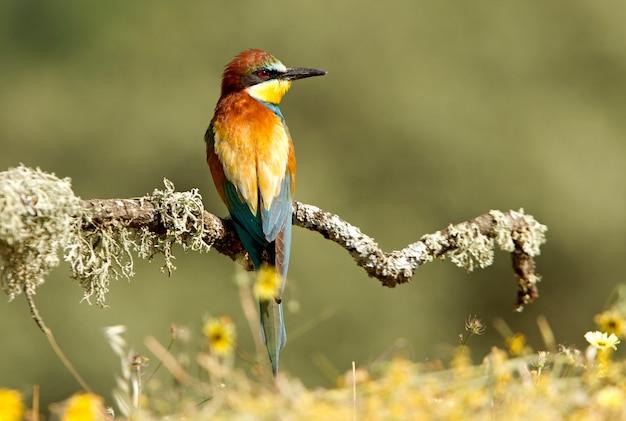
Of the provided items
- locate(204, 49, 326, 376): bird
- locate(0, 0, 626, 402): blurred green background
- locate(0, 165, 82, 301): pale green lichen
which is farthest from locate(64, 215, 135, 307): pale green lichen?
locate(0, 0, 626, 402): blurred green background

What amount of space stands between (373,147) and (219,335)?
40.2 feet

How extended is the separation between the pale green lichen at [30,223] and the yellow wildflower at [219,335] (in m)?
0.74

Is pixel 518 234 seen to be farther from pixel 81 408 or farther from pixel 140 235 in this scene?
pixel 81 408

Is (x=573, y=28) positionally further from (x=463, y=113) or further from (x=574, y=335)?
(x=574, y=335)

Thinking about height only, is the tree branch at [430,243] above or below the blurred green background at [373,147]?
below

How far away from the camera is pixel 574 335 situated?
13.8 meters

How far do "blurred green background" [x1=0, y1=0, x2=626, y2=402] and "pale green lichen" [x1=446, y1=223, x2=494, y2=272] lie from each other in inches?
335

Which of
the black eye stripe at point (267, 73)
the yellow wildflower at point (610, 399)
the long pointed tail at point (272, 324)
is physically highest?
the black eye stripe at point (267, 73)

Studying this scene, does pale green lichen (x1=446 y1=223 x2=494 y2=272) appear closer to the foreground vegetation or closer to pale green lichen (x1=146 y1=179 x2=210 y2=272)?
Answer: pale green lichen (x1=146 y1=179 x2=210 y2=272)

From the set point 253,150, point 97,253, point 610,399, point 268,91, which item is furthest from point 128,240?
point 268,91

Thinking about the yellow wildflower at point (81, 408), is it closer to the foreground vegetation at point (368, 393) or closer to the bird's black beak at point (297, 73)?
the foreground vegetation at point (368, 393)

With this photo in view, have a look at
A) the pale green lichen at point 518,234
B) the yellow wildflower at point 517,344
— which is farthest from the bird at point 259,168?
the yellow wildflower at point 517,344

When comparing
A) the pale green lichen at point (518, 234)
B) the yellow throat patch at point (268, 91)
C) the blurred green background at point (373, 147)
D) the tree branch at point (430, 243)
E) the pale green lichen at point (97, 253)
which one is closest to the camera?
the pale green lichen at point (97, 253)

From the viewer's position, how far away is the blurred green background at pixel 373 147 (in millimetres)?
12883
